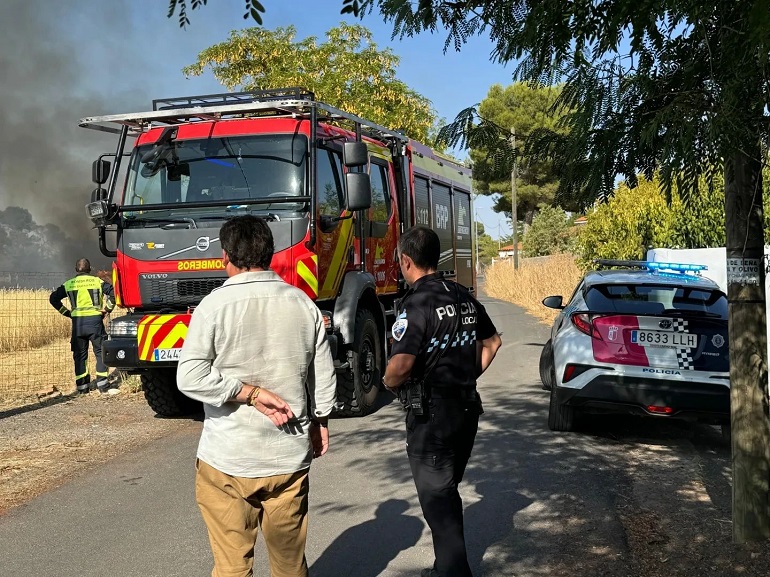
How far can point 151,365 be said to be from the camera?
26.1 ft

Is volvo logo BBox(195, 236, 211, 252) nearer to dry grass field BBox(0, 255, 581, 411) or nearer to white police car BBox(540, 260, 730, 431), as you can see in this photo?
white police car BBox(540, 260, 730, 431)

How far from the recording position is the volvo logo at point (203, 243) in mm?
7961

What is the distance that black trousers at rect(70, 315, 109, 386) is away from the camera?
1111cm

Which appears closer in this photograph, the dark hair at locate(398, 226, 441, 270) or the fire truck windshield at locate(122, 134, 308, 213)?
the dark hair at locate(398, 226, 441, 270)

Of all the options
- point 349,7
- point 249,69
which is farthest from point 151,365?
point 249,69

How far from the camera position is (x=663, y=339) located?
7203mm

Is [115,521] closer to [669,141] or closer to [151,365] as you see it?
[151,365]

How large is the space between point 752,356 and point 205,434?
2.93 metres

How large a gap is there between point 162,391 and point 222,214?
2.16 metres

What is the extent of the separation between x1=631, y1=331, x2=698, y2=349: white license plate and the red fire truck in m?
2.65

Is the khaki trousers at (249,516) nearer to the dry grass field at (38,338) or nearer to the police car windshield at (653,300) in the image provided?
the police car windshield at (653,300)

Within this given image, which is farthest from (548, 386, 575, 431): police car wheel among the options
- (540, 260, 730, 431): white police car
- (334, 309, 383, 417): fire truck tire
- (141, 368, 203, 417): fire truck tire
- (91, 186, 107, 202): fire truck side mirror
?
(91, 186, 107, 202): fire truck side mirror

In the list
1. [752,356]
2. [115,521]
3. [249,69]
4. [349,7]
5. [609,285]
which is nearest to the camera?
[349,7]

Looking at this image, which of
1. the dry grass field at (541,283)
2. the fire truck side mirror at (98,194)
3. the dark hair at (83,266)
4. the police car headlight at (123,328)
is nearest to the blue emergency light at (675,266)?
the police car headlight at (123,328)
